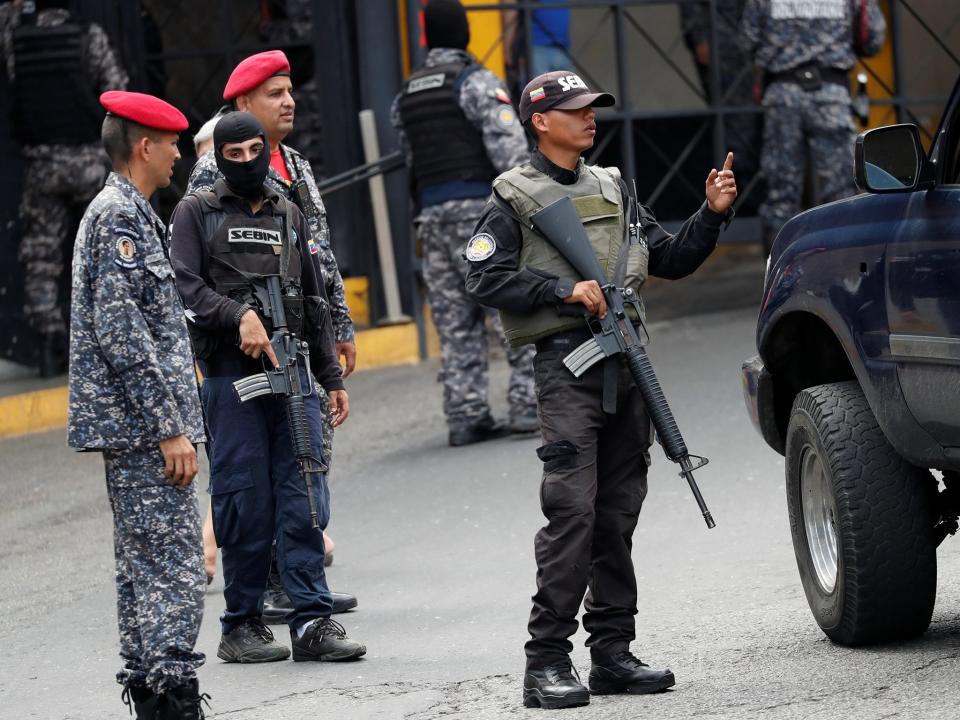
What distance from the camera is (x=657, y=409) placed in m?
5.00

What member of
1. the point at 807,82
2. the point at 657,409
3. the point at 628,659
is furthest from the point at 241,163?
the point at 807,82

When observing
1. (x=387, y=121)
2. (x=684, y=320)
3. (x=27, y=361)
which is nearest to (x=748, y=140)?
(x=684, y=320)

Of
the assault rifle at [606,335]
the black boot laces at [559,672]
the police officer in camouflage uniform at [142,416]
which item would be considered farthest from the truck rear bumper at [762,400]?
the police officer in camouflage uniform at [142,416]

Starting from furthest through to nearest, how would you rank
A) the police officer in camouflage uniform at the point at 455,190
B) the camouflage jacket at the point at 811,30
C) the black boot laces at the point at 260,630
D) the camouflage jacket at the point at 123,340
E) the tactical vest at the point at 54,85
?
the camouflage jacket at the point at 811,30 < the tactical vest at the point at 54,85 < the police officer in camouflage uniform at the point at 455,190 < the black boot laces at the point at 260,630 < the camouflage jacket at the point at 123,340

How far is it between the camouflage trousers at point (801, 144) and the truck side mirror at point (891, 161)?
7.00 m

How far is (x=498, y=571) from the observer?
7055 mm

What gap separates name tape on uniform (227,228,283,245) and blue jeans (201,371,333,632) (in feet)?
1.50

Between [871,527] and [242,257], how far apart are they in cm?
222

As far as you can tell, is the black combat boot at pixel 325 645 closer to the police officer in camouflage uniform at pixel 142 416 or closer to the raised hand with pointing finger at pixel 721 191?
the police officer in camouflage uniform at pixel 142 416

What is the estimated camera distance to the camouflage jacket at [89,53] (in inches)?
445

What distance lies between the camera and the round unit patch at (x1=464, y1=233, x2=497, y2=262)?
16.8 ft

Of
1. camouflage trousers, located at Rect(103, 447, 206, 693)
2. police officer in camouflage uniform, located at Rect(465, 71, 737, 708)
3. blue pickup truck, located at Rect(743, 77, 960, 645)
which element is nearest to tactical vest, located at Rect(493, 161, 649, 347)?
police officer in camouflage uniform, located at Rect(465, 71, 737, 708)

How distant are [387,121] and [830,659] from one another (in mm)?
7138

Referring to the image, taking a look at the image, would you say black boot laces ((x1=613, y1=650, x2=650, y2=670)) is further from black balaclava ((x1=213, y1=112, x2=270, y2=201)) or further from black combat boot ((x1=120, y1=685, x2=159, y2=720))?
black balaclava ((x1=213, y1=112, x2=270, y2=201))
